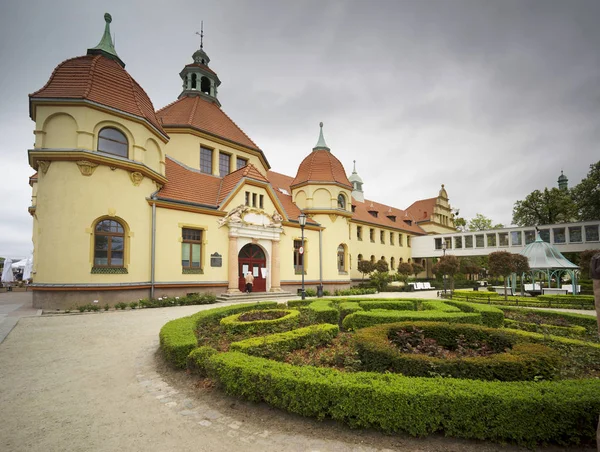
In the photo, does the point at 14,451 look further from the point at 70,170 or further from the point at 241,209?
the point at 241,209

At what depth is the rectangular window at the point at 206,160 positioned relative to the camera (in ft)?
78.6

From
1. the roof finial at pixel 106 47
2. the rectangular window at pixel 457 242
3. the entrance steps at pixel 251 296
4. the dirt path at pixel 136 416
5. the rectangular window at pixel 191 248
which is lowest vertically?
the entrance steps at pixel 251 296

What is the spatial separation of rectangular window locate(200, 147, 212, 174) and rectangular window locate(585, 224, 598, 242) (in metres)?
39.1

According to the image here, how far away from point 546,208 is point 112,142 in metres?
53.6

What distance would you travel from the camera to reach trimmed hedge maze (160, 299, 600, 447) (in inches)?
146

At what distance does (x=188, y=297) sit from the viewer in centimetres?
1794

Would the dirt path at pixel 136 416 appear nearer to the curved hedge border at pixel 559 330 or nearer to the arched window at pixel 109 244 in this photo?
the curved hedge border at pixel 559 330

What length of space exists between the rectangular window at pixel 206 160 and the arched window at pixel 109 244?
8939 mm

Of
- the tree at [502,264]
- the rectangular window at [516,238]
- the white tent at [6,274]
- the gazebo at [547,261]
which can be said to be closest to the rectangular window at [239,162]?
the tree at [502,264]

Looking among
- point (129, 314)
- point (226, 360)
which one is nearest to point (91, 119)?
point (129, 314)

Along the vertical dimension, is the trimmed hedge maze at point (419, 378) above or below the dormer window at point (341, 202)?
below

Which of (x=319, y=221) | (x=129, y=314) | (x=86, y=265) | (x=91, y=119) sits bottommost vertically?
(x=129, y=314)

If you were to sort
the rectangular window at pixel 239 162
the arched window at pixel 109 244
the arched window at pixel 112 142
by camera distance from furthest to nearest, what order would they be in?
the rectangular window at pixel 239 162, the arched window at pixel 112 142, the arched window at pixel 109 244

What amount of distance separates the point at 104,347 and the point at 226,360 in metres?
4.80
